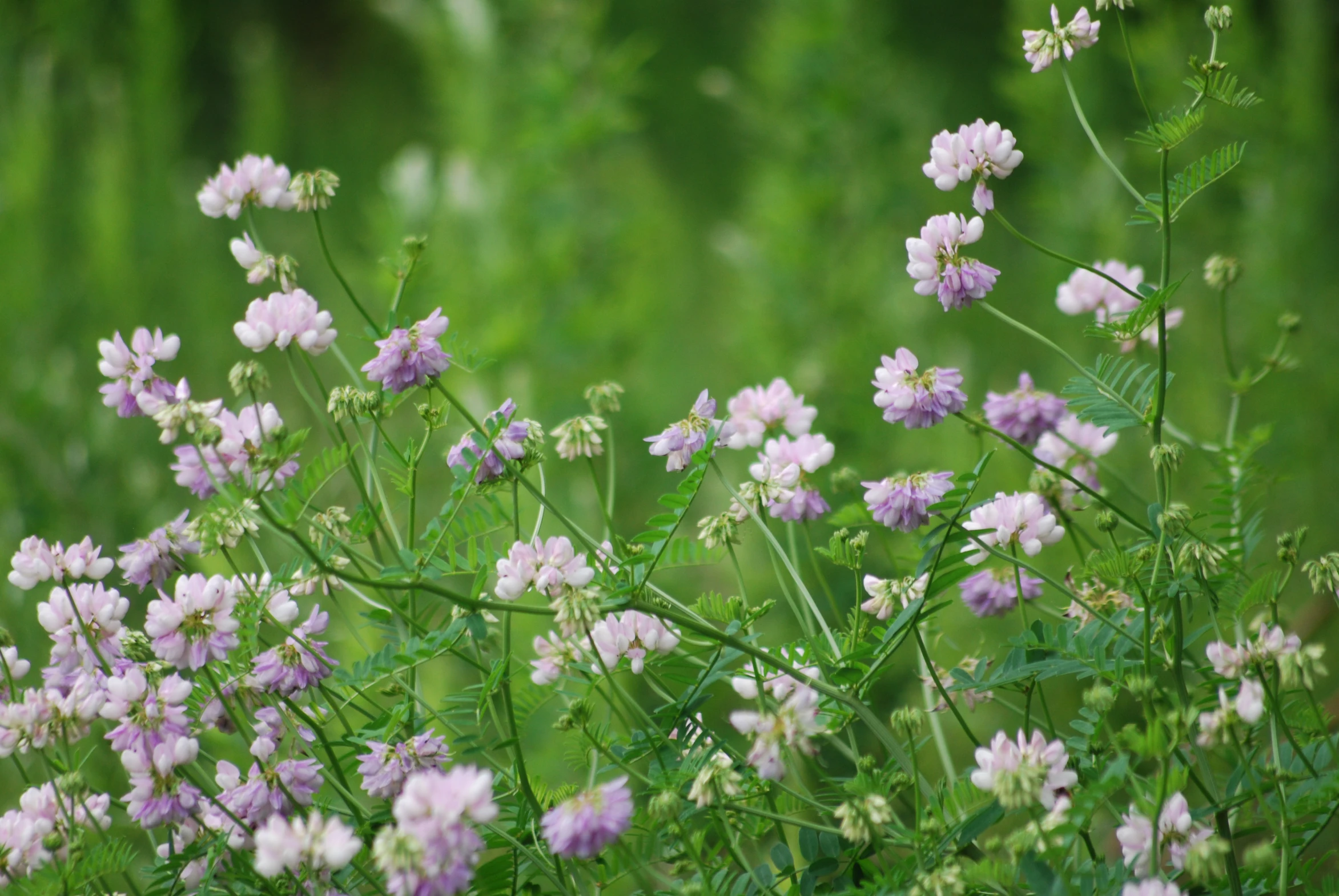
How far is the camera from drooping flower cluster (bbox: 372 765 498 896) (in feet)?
0.84

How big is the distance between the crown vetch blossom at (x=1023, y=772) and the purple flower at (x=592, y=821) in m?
0.10

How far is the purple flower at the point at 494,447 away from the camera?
367 millimetres

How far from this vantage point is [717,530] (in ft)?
1.27

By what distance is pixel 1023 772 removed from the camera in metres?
0.29

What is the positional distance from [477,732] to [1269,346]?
3.86ft

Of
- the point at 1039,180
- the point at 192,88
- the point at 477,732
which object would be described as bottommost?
the point at 477,732

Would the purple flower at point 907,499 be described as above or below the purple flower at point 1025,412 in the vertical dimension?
below

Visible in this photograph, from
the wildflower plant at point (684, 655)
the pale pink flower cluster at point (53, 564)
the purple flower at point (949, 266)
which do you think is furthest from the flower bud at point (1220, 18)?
the pale pink flower cluster at point (53, 564)

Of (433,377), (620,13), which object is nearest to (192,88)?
(620,13)

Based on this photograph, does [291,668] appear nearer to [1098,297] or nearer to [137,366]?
[137,366]

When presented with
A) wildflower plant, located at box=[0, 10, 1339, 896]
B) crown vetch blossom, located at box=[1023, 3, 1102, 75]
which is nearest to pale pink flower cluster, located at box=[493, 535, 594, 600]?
wildflower plant, located at box=[0, 10, 1339, 896]

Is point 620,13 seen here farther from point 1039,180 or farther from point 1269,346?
point 1269,346

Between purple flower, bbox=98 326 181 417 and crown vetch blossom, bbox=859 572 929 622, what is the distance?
256 millimetres

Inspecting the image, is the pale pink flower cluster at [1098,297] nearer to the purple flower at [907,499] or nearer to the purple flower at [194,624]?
the purple flower at [907,499]
